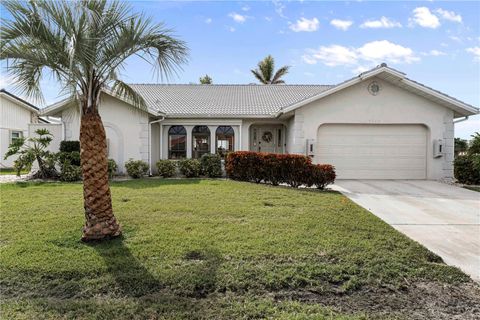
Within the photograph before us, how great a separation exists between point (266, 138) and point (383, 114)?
6116mm

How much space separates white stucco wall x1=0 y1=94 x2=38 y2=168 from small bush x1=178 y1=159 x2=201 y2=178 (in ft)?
46.1

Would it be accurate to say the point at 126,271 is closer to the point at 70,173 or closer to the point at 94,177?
the point at 94,177

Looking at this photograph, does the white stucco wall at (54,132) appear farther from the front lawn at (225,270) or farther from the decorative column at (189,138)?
the front lawn at (225,270)

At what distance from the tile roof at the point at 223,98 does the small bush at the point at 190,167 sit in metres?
2.62

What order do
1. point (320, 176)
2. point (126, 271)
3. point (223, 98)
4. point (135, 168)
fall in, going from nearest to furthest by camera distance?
1. point (126, 271)
2. point (320, 176)
3. point (135, 168)
4. point (223, 98)

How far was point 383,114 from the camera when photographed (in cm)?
1412

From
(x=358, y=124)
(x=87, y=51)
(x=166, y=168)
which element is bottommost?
(x=166, y=168)

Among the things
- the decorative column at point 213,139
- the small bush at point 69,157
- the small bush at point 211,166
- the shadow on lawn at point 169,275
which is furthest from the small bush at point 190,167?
the shadow on lawn at point 169,275

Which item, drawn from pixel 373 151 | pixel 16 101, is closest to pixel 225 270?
pixel 373 151

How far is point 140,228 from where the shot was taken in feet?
19.7

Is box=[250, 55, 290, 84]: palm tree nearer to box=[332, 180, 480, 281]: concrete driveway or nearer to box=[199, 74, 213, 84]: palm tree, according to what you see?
box=[199, 74, 213, 84]: palm tree

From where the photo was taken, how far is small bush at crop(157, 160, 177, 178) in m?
14.8

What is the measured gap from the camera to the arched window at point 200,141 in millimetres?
16375

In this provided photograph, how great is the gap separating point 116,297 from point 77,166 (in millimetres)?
11385
